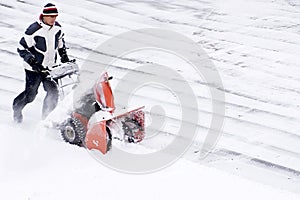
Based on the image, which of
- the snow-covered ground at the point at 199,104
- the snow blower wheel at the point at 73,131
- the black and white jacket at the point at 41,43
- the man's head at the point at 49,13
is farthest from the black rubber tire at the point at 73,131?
the man's head at the point at 49,13

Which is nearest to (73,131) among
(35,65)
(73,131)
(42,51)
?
(73,131)

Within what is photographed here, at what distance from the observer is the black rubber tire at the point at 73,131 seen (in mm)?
7555

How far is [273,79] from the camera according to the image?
34.5 ft

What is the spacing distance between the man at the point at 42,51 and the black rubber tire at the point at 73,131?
663 mm

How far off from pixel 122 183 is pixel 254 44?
6.01m

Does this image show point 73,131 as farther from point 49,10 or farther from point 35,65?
point 49,10

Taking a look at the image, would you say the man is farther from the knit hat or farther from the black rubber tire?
the black rubber tire

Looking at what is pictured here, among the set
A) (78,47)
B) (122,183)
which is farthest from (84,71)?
(122,183)

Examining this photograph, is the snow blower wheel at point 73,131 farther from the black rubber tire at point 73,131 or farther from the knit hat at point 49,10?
the knit hat at point 49,10

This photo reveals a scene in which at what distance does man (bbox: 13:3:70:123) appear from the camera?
25.2 feet

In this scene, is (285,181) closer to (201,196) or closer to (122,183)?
(201,196)

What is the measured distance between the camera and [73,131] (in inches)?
301

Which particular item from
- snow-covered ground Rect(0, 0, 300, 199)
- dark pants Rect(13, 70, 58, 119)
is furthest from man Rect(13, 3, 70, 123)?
snow-covered ground Rect(0, 0, 300, 199)

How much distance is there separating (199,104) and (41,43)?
2996 mm
